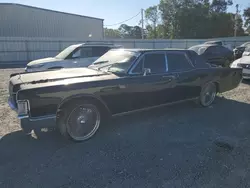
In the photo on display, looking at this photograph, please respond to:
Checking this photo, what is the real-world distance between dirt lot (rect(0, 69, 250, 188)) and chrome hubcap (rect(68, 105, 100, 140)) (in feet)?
0.53

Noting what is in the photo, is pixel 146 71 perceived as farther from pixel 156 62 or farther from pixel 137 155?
pixel 137 155

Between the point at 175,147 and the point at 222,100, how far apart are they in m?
3.68

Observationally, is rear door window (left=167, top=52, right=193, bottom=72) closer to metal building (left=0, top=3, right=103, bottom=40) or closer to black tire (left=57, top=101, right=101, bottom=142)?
black tire (left=57, top=101, right=101, bottom=142)

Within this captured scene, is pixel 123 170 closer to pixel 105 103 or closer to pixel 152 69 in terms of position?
pixel 105 103

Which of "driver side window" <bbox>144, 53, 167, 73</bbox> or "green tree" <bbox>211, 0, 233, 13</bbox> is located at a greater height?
"green tree" <bbox>211, 0, 233, 13</bbox>

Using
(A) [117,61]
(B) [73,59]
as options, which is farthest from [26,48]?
(A) [117,61]

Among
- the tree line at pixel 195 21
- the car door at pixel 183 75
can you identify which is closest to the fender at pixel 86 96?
the car door at pixel 183 75

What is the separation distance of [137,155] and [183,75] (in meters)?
2.49

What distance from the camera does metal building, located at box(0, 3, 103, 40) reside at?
76.8ft

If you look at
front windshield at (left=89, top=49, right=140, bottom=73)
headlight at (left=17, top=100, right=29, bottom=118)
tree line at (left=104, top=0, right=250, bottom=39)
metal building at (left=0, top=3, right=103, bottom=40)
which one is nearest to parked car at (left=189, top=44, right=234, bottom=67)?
front windshield at (left=89, top=49, right=140, bottom=73)

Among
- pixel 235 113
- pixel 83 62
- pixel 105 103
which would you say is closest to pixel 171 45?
pixel 83 62

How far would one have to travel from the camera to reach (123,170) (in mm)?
2924

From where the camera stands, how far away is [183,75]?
4988 mm

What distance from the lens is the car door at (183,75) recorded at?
4.89 m
